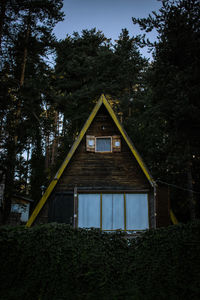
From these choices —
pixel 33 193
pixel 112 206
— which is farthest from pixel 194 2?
pixel 33 193

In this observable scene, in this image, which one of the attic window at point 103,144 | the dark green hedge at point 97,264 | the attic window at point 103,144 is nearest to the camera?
the dark green hedge at point 97,264

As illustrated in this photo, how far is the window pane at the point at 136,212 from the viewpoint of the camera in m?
12.6

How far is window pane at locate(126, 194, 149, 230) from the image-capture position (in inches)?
495

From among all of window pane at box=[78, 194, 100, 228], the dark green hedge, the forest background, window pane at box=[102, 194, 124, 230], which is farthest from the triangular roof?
the dark green hedge

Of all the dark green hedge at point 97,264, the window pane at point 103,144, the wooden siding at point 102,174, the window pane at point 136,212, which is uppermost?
the window pane at point 103,144

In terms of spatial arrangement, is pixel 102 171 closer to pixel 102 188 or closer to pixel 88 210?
pixel 102 188

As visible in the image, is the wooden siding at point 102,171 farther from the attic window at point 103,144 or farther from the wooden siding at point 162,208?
the wooden siding at point 162,208

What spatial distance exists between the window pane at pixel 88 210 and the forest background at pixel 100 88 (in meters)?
4.56

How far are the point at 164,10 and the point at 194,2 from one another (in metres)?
1.36

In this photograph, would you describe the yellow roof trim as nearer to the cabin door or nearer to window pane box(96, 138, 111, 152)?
window pane box(96, 138, 111, 152)

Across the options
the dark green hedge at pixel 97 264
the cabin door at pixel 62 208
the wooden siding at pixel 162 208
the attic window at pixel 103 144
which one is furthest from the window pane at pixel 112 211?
the dark green hedge at pixel 97 264

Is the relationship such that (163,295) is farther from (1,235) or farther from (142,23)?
(142,23)

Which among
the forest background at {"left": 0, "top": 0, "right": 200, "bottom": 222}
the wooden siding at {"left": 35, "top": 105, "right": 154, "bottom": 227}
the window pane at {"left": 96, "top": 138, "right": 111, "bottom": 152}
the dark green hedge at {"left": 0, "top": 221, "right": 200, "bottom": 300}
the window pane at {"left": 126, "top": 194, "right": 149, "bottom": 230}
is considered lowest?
the dark green hedge at {"left": 0, "top": 221, "right": 200, "bottom": 300}

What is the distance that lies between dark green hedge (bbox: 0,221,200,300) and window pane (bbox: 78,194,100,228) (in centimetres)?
592
